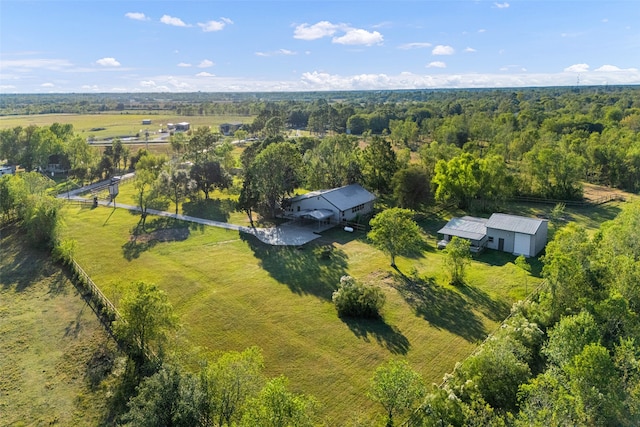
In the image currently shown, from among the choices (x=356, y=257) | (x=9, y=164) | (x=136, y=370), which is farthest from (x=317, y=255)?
(x=9, y=164)

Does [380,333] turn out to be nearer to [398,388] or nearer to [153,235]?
[398,388]

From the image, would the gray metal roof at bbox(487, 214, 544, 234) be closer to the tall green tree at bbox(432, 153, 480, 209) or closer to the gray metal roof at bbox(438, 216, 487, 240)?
the gray metal roof at bbox(438, 216, 487, 240)

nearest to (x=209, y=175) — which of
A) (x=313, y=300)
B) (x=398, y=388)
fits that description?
(x=313, y=300)

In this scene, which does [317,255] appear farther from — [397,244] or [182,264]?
[182,264]

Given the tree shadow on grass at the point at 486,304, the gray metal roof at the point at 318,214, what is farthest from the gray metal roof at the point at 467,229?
the gray metal roof at the point at 318,214

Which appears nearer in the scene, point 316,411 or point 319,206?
point 316,411

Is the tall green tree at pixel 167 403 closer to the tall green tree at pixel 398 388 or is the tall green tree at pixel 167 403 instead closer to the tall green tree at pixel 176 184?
the tall green tree at pixel 398 388
